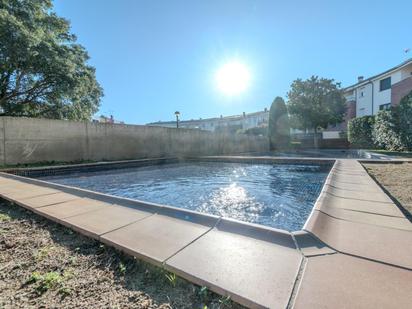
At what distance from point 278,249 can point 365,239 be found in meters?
0.72

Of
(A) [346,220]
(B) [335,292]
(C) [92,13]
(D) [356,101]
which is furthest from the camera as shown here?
(D) [356,101]

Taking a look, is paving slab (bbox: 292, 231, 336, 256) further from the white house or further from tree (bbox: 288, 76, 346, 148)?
tree (bbox: 288, 76, 346, 148)

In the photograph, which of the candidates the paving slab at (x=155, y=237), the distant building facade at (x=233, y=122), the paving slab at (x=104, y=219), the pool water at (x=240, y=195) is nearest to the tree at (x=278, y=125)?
the distant building facade at (x=233, y=122)

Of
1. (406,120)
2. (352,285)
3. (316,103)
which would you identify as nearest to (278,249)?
(352,285)

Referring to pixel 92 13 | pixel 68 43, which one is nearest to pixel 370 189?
pixel 92 13

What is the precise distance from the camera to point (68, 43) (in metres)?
13.2

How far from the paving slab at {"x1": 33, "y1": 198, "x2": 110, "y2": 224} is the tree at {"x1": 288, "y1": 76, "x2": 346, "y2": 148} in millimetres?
22718

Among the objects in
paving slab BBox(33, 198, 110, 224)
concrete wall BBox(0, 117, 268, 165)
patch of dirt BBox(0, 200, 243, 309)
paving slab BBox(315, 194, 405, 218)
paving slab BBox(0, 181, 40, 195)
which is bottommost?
patch of dirt BBox(0, 200, 243, 309)

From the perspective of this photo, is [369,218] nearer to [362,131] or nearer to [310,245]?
[310,245]

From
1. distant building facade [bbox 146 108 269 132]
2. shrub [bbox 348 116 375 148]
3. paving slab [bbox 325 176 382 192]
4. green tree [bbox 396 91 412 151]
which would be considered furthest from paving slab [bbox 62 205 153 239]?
distant building facade [bbox 146 108 269 132]

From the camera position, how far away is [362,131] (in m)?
15.9

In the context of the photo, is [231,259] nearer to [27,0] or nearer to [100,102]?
[27,0]

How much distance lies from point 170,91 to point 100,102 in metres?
5.84

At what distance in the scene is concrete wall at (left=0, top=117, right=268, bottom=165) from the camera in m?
7.10
